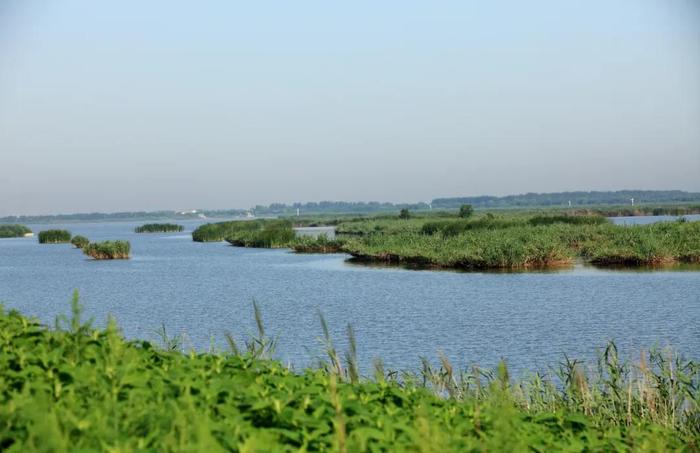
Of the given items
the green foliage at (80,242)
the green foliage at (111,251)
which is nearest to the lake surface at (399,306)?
the green foliage at (111,251)

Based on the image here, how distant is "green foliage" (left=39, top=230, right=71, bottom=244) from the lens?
92.8 m

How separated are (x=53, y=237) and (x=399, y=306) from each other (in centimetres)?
7241

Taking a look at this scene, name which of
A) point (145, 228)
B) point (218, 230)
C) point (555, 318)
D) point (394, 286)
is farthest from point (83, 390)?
point (145, 228)

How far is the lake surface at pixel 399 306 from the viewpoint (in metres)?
19.9

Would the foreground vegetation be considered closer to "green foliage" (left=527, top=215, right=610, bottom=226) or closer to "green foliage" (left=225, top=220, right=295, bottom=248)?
"green foliage" (left=527, top=215, right=610, bottom=226)

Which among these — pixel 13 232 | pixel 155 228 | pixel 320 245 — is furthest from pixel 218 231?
pixel 13 232

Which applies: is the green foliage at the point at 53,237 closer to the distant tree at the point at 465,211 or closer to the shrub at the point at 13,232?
the shrub at the point at 13,232

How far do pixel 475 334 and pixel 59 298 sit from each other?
1962 cm

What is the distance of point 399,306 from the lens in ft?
93.4

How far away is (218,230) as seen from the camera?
92438mm

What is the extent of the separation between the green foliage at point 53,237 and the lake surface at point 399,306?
45.5 m

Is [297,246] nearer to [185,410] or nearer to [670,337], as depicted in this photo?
[670,337]

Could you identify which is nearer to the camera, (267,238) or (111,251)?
(111,251)

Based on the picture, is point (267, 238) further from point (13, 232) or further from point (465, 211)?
point (13, 232)
